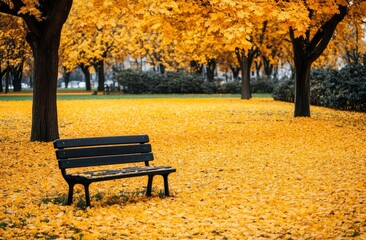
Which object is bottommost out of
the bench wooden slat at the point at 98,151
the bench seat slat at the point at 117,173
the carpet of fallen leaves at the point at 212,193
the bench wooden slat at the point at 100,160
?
the carpet of fallen leaves at the point at 212,193

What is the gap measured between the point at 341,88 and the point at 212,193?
71.9ft

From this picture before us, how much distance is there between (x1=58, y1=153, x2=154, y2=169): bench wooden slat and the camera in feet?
25.5

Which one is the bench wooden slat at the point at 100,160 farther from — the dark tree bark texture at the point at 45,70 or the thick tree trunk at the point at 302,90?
the thick tree trunk at the point at 302,90

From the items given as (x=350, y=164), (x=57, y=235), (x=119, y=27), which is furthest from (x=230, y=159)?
(x=119, y=27)

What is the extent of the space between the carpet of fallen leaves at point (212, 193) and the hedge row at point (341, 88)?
1095 cm

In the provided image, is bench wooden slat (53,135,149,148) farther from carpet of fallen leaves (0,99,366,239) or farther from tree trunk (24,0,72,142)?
tree trunk (24,0,72,142)

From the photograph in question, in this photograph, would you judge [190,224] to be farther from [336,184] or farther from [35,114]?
[35,114]

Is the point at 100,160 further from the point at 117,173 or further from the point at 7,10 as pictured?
the point at 7,10

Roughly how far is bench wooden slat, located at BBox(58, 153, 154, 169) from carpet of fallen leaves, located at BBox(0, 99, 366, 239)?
555 millimetres

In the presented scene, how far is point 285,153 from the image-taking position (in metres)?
13.3

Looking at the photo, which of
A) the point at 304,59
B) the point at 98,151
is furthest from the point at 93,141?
the point at 304,59

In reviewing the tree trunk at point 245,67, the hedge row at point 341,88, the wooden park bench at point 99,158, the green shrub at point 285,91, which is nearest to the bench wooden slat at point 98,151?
the wooden park bench at point 99,158

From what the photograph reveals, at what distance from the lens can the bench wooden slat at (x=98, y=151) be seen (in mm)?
7824

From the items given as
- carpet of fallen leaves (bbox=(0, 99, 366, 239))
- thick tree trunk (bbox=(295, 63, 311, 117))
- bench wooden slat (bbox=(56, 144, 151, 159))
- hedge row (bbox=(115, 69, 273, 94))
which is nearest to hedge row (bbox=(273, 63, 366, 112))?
thick tree trunk (bbox=(295, 63, 311, 117))
